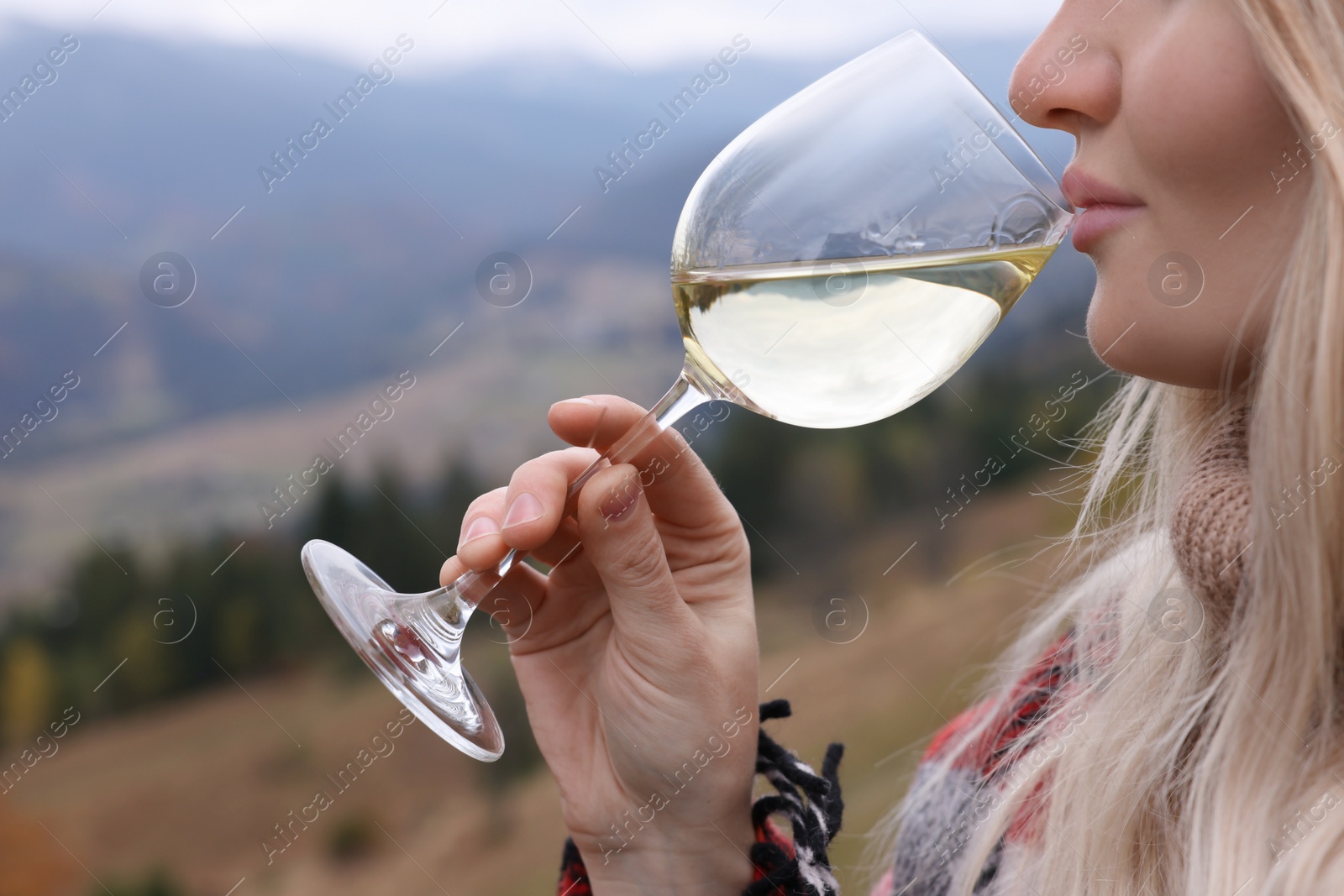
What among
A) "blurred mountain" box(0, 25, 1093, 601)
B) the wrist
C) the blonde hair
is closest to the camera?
the blonde hair

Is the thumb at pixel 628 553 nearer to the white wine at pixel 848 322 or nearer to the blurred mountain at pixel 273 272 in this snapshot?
the white wine at pixel 848 322

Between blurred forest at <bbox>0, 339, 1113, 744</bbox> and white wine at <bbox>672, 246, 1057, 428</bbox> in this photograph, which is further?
blurred forest at <bbox>0, 339, 1113, 744</bbox>

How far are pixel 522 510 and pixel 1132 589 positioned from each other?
596 mm

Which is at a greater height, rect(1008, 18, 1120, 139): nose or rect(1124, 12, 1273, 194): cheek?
rect(1008, 18, 1120, 139): nose

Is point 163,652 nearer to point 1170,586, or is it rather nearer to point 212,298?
point 212,298

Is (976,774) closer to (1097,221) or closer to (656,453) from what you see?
(656,453)

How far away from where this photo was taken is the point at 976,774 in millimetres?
981

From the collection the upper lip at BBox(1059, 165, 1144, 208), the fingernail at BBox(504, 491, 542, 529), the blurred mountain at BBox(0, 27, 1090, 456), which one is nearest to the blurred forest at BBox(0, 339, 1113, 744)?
the blurred mountain at BBox(0, 27, 1090, 456)

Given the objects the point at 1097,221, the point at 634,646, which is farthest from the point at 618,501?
the point at 1097,221

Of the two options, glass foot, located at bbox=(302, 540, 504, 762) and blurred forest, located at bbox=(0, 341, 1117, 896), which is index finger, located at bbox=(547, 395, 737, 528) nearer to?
glass foot, located at bbox=(302, 540, 504, 762)

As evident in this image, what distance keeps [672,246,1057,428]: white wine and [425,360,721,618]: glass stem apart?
38 mm

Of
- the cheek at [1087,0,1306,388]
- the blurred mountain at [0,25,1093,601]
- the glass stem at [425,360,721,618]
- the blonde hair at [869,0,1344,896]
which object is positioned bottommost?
the blonde hair at [869,0,1344,896]

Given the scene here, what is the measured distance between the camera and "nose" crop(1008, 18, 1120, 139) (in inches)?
23.3

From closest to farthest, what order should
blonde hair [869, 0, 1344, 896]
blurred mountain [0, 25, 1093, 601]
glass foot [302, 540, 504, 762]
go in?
blonde hair [869, 0, 1344, 896] → glass foot [302, 540, 504, 762] → blurred mountain [0, 25, 1093, 601]
